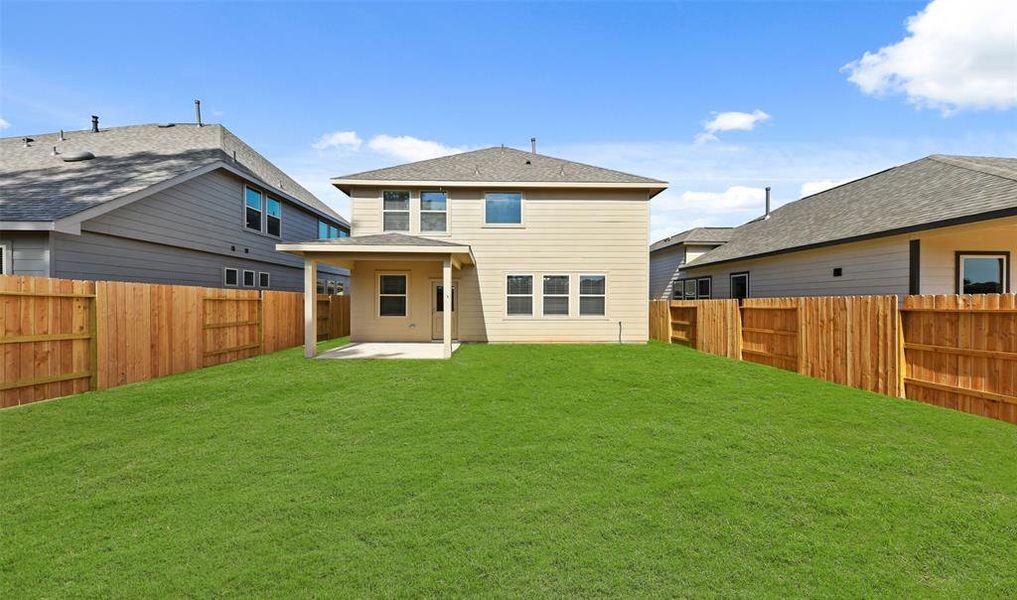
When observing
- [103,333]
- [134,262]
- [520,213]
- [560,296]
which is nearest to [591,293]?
[560,296]

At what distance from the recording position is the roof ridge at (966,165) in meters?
10.1

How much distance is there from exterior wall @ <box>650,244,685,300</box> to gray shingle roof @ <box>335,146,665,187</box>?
29.1ft

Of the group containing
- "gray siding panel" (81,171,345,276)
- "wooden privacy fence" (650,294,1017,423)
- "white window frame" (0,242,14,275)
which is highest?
"gray siding panel" (81,171,345,276)

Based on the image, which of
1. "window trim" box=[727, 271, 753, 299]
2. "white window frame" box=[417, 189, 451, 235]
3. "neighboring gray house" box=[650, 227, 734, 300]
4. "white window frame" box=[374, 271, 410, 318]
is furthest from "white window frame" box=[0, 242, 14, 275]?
"neighboring gray house" box=[650, 227, 734, 300]

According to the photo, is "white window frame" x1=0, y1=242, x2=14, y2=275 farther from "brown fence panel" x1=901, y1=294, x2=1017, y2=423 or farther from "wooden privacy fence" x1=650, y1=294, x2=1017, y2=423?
"brown fence panel" x1=901, y1=294, x2=1017, y2=423

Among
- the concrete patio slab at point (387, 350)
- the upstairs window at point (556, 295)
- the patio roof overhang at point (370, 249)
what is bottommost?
the concrete patio slab at point (387, 350)

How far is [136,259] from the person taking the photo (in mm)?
11648

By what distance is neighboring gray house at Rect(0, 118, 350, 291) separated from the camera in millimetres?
9531

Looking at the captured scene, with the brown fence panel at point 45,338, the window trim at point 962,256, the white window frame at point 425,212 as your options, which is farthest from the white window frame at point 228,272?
the window trim at point 962,256

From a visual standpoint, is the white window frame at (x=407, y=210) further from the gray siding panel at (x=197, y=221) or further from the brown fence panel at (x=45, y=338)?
the brown fence panel at (x=45, y=338)

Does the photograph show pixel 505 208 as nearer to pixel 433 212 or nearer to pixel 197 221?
pixel 433 212

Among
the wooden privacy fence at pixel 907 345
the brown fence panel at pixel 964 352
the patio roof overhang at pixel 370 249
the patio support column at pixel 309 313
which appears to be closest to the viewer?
the brown fence panel at pixel 964 352

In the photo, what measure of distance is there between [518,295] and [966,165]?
13000 millimetres

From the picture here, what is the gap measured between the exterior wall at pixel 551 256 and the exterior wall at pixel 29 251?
7024 mm
